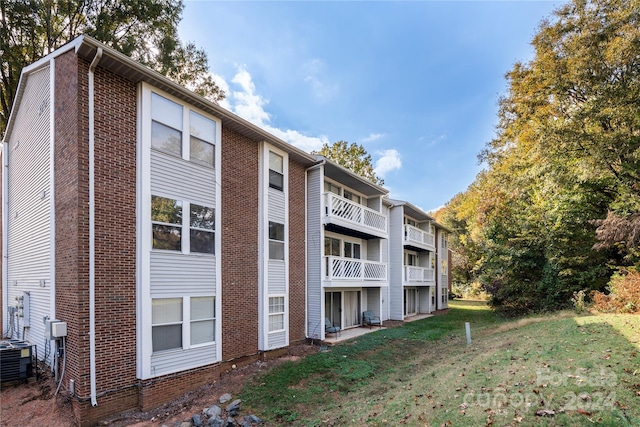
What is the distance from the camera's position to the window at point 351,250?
17.5 metres

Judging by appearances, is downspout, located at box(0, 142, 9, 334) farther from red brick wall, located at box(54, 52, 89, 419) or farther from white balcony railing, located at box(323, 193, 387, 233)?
white balcony railing, located at box(323, 193, 387, 233)

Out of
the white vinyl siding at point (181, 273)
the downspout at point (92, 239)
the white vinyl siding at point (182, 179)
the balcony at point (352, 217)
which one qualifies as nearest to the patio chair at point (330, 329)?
the balcony at point (352, 217)

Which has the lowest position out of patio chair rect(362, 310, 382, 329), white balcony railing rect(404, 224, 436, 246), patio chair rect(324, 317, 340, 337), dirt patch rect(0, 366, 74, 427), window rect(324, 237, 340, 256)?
patio chair rect(362, 310, 382, 329)

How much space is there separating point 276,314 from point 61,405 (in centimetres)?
628

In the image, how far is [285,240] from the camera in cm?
1266

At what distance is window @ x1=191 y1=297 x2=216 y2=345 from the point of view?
891 centimetres

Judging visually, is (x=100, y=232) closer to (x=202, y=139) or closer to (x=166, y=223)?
(x=166, y=223)

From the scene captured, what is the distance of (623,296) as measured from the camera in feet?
44.5

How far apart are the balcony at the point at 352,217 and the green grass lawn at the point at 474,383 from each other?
17.4 feet

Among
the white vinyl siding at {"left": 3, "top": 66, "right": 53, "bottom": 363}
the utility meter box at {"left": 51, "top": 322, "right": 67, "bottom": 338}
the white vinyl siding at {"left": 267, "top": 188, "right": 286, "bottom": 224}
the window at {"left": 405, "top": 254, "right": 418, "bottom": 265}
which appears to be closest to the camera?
the utility meter box at {"left": 51, "top": 322, "right": 67, "bottom": 338}

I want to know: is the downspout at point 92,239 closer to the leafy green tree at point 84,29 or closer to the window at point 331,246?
the window at point 331,246

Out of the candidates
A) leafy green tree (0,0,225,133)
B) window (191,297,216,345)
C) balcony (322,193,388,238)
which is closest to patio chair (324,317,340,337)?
balcony (322,193,388,238)

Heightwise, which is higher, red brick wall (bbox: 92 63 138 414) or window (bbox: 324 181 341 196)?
window (bbox: 324 181 341 196)

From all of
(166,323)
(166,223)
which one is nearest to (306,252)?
(166,223)
